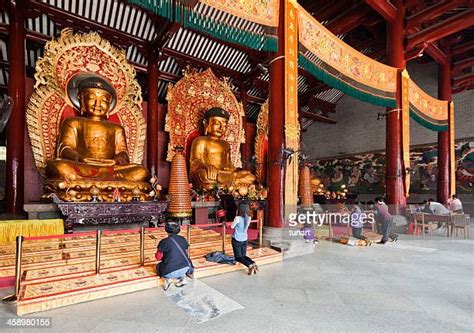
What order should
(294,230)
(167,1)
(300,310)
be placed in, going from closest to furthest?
(300,310) < (167,1) < (294,230)

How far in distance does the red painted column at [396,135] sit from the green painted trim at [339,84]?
395 mm

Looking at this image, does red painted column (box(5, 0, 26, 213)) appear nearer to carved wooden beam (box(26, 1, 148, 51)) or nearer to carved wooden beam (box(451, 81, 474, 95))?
carved wooden beam (box(26, 1, 148, 51))

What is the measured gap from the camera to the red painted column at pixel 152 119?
6785 millimetres

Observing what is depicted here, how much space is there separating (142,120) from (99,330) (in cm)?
570

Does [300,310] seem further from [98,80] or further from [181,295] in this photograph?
[98,80]

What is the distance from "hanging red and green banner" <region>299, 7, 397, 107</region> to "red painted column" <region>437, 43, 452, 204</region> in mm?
3775

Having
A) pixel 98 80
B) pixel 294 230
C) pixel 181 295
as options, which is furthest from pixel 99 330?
pixel 98 80

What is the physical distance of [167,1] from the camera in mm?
3479

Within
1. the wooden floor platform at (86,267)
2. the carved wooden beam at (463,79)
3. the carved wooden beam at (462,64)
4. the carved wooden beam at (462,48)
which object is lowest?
the wooden floor platform at (86,267)

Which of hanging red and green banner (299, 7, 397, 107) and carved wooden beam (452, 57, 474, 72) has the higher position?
carved wooden beam (452, 57, 474, 72)

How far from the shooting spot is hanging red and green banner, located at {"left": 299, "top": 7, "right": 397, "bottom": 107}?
4.93 metres

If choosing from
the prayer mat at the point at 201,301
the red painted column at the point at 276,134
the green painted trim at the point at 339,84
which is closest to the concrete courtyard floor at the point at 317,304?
the prayer mat at the point at 201,301

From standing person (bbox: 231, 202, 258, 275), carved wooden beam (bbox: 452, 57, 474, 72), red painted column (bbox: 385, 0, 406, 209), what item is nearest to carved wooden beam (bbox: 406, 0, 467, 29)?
red painted column (bbox: 385, 0, 406, 209)

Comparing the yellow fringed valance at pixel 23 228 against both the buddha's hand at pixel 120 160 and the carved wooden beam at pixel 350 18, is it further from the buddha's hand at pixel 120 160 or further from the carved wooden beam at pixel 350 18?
the carved wooden beam at pixel 350 18
